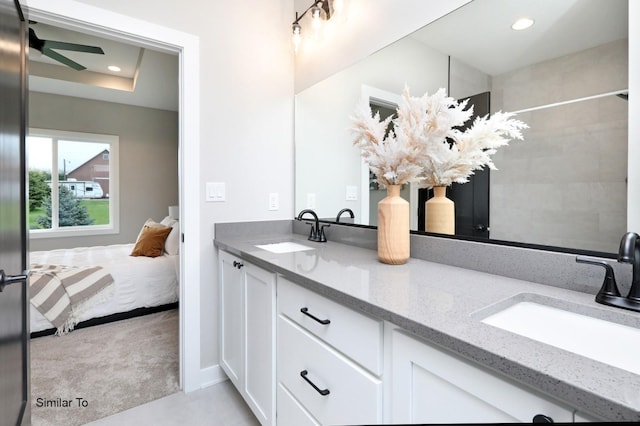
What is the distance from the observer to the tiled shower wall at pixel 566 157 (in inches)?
35.8

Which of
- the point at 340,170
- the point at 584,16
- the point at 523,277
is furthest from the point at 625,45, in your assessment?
the point at 340,170

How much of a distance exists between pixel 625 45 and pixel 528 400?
988 mm

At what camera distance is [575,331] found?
31.8 inches

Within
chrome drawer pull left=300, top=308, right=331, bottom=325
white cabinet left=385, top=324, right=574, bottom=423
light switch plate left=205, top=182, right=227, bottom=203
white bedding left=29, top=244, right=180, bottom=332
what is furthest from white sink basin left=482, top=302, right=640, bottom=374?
white bedding left=29, top=244, right=180, bottom=332

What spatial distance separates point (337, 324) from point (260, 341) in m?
0.61

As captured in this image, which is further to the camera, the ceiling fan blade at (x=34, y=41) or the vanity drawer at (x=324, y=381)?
the ceiling fan blade at (x=34, y=41)

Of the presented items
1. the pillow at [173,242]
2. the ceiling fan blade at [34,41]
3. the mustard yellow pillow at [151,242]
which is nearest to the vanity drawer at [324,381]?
the pillow at [173,242]

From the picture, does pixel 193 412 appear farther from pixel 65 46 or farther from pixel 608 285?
pixel 65 46

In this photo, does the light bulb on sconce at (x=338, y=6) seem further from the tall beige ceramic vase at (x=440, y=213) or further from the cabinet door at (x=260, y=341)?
the cabinet door at (x=260, y=341)

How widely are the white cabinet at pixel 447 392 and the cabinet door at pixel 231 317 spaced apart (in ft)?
3.38

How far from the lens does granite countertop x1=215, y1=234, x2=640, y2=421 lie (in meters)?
0.48

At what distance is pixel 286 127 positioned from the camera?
228 cm

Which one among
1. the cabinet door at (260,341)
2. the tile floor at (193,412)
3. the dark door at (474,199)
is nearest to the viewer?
the dark door at (474,199)

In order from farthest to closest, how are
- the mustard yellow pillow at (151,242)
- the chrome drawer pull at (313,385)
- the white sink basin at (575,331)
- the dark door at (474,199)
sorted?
1. the mustard yellow pillow at (151,242)
2. the dark door at (474,199)
3. the chrome drawer pull at (313,385)
4. the white sink basin at (575,331)
